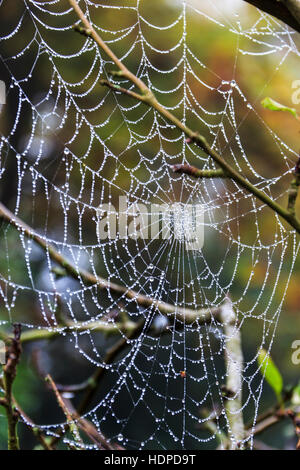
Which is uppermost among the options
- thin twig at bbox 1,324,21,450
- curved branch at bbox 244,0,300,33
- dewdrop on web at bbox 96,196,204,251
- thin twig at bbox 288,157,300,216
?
curved branch at bbox 244,0,300,33

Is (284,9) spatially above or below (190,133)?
above

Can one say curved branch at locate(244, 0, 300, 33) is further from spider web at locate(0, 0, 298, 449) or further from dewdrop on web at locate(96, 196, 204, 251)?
spider web at locate(0, 0, 298, 449)

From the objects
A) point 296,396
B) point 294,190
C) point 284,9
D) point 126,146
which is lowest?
point 296,396

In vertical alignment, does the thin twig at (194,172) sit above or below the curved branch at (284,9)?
below

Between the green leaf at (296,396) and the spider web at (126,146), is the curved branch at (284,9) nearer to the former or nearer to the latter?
the green leaf at (296,396)

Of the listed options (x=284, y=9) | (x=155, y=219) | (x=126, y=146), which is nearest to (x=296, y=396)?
(x=284, y=9)

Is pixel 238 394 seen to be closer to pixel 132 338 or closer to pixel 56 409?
→ pixel 132 338

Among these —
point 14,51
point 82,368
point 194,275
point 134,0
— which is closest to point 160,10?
point 134,0

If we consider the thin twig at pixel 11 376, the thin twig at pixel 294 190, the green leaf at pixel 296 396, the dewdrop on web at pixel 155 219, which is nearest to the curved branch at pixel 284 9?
the thin twig at pixel 294 190

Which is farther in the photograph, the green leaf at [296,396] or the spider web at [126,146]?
Answer: the spider web at [126,146]

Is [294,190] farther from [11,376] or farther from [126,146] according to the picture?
[126,146]

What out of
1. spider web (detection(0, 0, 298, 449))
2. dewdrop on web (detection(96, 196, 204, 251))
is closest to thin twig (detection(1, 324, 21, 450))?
dewdrop on web (detection(96, 196, 204, 251))
